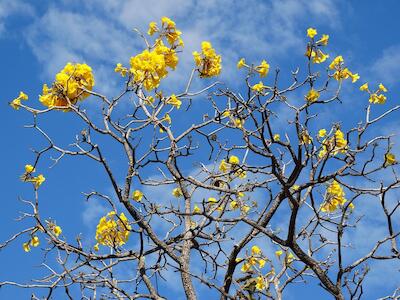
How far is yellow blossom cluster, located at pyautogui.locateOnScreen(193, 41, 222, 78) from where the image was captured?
5.32 m

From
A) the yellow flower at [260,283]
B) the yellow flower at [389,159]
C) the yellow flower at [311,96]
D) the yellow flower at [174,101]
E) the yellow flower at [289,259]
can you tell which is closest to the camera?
the yellow flower at [389,159]

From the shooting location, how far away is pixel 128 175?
201 inches

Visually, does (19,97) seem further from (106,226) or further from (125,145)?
(106,226)

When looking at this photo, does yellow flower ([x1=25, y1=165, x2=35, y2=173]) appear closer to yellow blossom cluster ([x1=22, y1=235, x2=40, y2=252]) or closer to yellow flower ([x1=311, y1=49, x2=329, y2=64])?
yellow blossom cluster ([x1=22, y1=235, x2=40, y2=252])

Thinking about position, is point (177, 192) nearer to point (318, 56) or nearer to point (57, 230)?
point (57, 230)

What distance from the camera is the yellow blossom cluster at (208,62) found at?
210 inches

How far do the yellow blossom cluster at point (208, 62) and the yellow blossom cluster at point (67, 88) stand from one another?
1044mm

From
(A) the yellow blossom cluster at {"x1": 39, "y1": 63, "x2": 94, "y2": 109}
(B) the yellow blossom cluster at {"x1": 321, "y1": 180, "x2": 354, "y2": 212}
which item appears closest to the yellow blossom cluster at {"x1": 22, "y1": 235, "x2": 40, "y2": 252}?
(A) the yellow blossom cluster at {"x1": 39, "y1": 63, "x2": 94, "y2": 109}

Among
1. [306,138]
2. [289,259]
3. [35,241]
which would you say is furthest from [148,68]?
[289,259]

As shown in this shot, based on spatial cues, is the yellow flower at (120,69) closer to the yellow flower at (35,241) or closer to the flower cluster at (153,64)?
the flower cluster at (153,64)

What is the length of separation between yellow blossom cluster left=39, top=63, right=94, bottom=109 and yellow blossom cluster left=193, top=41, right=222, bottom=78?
1044mm

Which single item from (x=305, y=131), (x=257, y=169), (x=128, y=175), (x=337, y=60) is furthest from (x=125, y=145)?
(x=337, y=60)

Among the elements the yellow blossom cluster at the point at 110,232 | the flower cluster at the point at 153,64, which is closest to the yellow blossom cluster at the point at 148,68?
the flower cluster at the point at 153,64

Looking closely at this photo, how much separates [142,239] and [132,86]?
127cm
